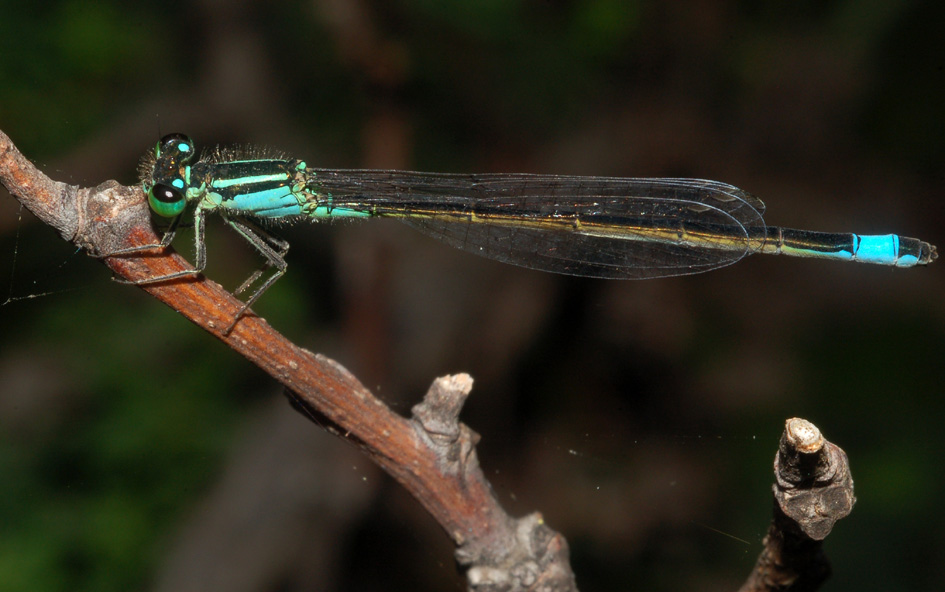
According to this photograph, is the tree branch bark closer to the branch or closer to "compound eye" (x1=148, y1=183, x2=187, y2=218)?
the branch

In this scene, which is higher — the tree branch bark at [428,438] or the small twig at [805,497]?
the small twig at [805,497]

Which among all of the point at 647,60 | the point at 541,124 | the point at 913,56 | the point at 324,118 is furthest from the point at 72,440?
the point at 913,56

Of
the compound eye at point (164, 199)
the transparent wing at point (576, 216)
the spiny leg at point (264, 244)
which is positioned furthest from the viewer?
the transparent wing at point (576, 216)

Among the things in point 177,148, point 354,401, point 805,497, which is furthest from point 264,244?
point 805,497

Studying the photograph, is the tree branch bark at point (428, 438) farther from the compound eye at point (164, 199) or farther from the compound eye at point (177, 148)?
the compound eye at point (177, 148)

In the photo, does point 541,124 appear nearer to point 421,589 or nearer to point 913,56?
point 913,56

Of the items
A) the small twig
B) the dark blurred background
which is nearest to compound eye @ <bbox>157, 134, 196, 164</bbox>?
the dark blurred background

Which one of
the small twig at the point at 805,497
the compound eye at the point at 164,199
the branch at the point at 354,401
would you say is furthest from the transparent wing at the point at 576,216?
the small twig at the point at 805,497
